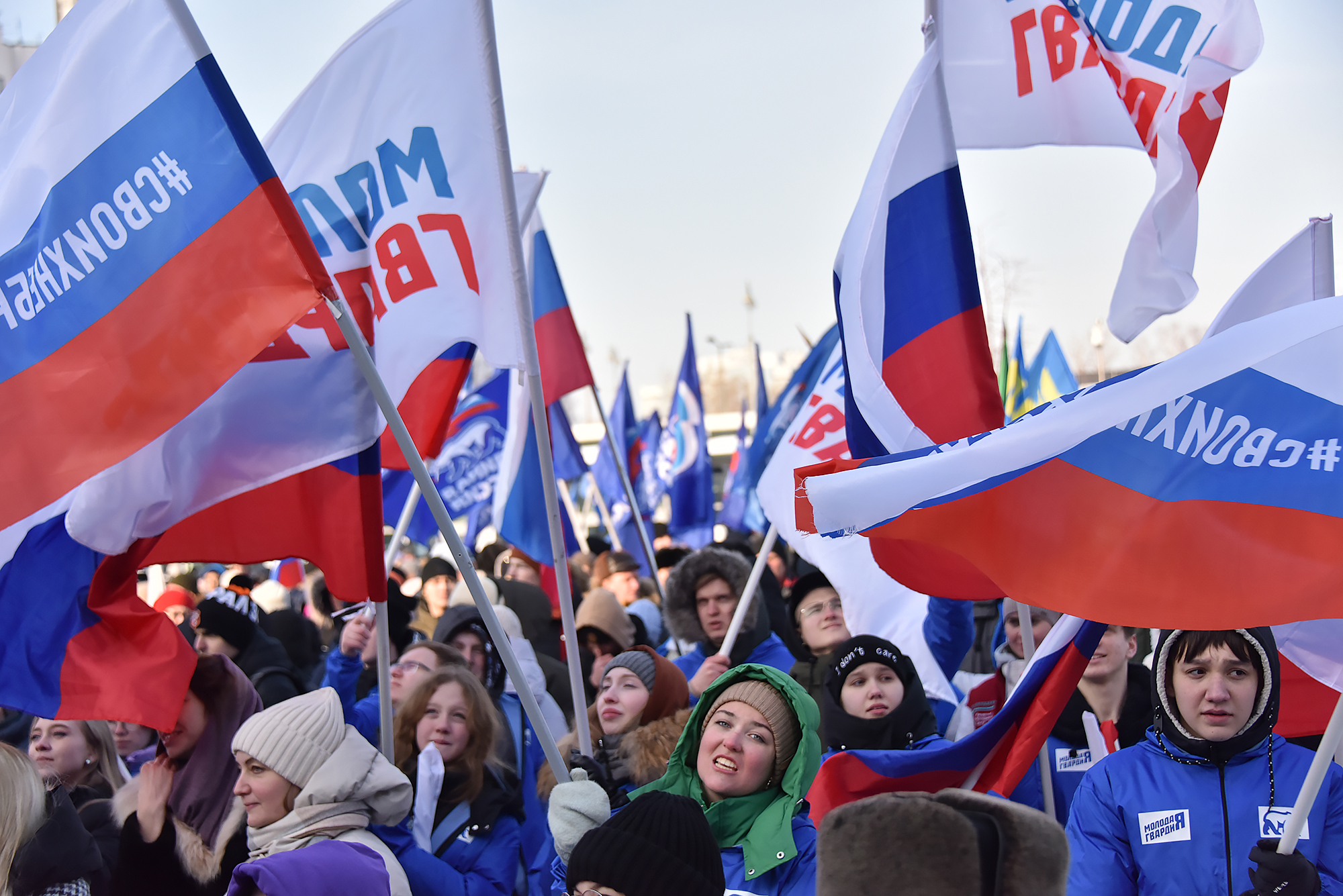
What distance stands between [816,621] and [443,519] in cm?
265

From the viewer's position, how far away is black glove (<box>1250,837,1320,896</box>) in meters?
2.52

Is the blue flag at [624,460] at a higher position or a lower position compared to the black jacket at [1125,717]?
higher

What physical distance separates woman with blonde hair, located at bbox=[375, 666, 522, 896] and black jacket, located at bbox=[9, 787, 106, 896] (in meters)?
0.89

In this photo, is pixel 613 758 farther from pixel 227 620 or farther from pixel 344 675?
pixel 227 620

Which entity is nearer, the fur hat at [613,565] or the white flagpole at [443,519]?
the white flagpole at [443,519]

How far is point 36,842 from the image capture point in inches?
134

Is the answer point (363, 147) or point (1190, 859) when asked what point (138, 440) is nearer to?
point (363, 147)

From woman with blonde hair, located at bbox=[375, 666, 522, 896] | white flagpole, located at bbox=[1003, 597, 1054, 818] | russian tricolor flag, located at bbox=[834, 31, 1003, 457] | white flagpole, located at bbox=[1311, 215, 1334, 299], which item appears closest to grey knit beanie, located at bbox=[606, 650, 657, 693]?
woman with blonde hair, located at bbox=[375, 666, 522, 896]

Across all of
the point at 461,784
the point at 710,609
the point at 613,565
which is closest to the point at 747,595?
the point at 710,609

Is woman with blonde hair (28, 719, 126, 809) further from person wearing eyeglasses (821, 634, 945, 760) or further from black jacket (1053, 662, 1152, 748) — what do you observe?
black jacket (1053, 662, 1152, 748)

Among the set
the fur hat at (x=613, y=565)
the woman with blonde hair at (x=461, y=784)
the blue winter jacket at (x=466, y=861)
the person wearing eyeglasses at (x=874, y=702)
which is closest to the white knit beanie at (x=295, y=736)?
the blue winter jacket at (x=466, y=861)

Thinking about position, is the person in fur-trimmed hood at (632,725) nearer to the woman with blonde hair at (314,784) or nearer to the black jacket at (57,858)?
the woman with blonde hair at (314,784)

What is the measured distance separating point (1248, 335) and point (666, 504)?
59.2 feet

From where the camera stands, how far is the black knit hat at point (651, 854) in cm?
251
